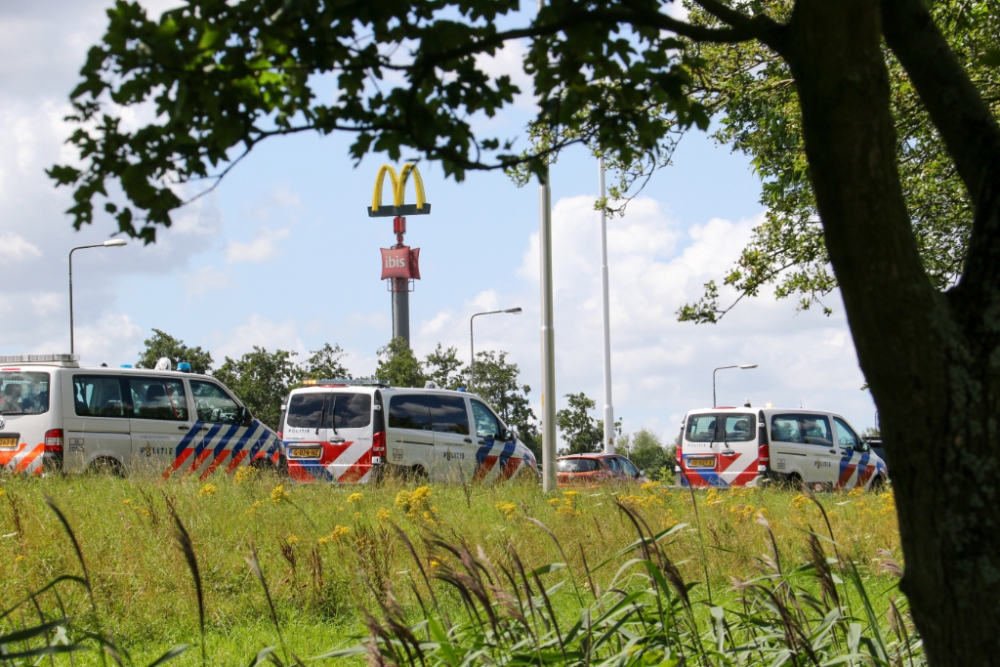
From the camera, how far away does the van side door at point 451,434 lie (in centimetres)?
1616

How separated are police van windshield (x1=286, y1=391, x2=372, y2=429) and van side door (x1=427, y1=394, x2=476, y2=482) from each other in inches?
47.4

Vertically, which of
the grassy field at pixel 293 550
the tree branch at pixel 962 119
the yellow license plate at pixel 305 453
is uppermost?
the tree branch at pixel 962 119

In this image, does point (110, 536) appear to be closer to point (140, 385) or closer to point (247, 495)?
point (247, 495)

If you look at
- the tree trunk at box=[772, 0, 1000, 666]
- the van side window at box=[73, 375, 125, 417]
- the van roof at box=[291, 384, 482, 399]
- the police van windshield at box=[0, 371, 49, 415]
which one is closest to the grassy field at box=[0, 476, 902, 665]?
the tree trunk at box=[772, 0, 1000, 666]

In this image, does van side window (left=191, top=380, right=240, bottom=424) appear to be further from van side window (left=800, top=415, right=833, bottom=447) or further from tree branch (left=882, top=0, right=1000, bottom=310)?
tree branch (left=882, top=0, right=1000, bottom=310)

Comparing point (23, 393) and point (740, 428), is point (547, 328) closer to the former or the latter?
point (740, 428)

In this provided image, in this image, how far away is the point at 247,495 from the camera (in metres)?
9.72

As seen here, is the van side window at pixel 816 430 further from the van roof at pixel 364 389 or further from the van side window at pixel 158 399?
the van side window at pixel 158 399

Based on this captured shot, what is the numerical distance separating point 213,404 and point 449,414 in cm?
380

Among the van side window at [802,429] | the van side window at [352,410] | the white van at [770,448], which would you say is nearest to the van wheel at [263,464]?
the van side window at [352,410]

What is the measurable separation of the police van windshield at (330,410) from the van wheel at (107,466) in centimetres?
341

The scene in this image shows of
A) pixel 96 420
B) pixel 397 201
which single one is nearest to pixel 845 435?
pixel 96 420

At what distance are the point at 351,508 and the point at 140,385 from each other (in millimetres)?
6004

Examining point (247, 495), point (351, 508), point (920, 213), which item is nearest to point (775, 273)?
point (920, 213)
